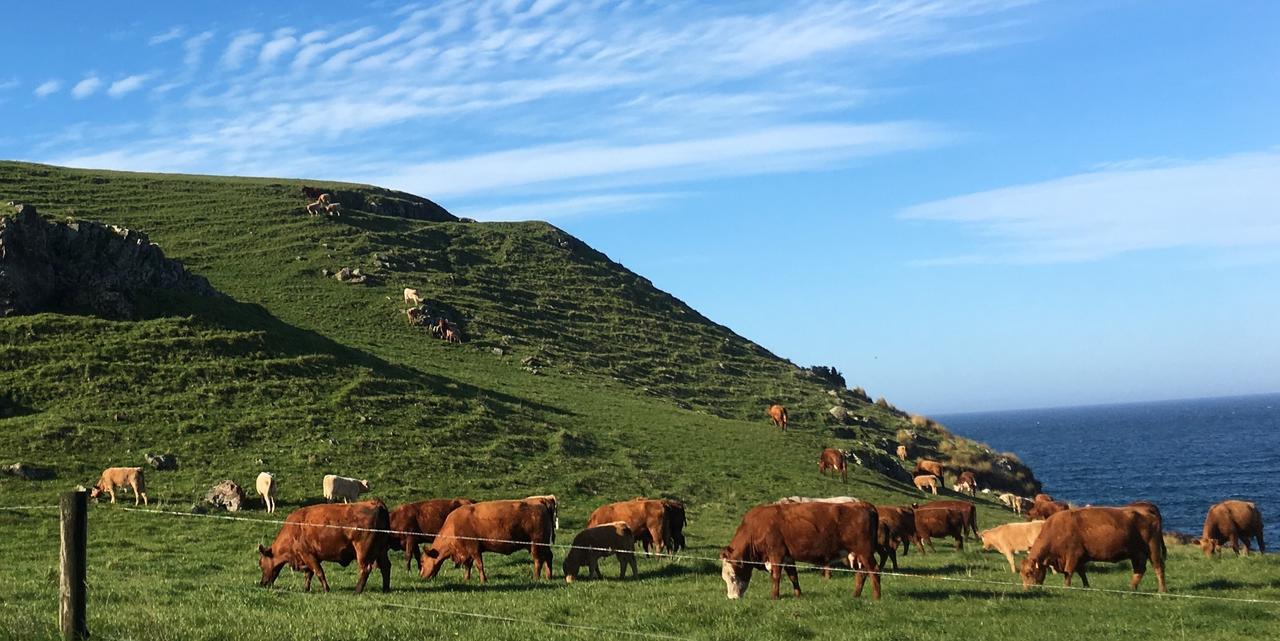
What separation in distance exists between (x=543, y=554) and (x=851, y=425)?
55.5 metres

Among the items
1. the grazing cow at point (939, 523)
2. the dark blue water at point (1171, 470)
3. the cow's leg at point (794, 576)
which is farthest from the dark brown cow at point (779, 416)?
the cow's leg at point (794, 576)

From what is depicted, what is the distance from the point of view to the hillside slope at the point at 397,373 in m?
39.8

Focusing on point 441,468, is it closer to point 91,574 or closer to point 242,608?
point 91,574

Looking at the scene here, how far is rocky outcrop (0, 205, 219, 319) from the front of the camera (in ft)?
153

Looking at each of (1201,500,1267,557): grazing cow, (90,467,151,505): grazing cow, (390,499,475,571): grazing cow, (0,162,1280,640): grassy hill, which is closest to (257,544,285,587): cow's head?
(0,162,1280,640): grassy hill

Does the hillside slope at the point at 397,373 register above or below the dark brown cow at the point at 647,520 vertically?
above

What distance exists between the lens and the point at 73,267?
4984 centimetres

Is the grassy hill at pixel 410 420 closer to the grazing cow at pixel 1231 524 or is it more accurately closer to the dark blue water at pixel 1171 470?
the grazing cow at pixel 1231 524

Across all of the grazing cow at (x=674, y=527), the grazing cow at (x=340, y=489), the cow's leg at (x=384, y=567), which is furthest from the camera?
the grazing cow at (x=340, y=489)

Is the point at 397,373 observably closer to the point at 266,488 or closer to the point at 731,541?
the point at 266,488

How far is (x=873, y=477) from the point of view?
177 ft

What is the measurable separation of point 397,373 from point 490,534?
33.0 m

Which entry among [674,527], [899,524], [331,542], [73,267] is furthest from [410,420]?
Result: [331,542]

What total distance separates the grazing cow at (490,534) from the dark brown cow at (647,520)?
190 inches
